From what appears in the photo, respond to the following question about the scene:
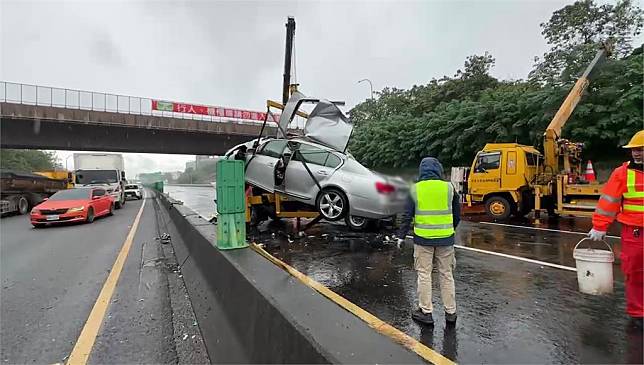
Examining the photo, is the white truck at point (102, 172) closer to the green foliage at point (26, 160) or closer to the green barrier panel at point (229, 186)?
the green barrier panel at point (229, 186)

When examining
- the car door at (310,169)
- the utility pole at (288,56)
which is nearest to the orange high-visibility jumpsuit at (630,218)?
the car door at (310,169)

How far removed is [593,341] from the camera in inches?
131

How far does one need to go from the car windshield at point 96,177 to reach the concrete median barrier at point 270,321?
2030 centimetres

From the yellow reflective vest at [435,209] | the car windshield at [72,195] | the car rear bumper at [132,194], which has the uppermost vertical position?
the yellow reflective vest at [435,209]

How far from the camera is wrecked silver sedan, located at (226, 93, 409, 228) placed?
319 inches

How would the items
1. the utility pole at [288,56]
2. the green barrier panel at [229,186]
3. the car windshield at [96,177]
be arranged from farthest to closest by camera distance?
the car windshield at [96,177]
the utility pole at [288,56]
the green barrier panel at [229,186]

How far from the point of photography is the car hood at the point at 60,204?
514 inches

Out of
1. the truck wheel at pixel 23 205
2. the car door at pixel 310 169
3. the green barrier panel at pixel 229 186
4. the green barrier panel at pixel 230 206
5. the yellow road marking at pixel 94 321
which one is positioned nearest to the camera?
the yellow road marking at pixel 94 321

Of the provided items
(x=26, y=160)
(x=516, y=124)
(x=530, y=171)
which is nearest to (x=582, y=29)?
(x=516, y=124)

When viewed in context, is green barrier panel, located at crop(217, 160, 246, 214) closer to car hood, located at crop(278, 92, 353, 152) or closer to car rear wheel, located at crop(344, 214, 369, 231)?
car rear wheel, located at crop(344, 214, 369, 231)

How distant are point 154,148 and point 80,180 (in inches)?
453

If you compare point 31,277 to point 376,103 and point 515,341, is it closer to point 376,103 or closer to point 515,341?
point 515,341

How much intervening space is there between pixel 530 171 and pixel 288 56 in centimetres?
901

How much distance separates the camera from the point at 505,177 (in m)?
12.3
